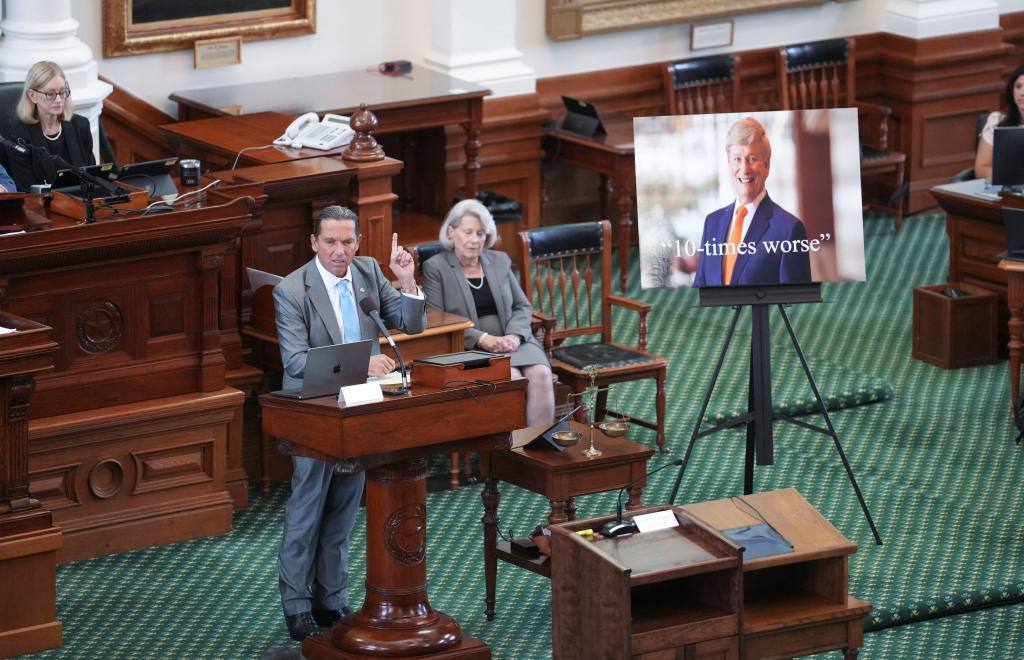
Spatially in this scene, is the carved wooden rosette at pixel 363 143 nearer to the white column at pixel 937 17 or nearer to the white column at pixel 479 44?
the white column at pixel 479 44

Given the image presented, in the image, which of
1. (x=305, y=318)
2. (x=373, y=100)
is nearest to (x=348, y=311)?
(x=305, y=318)

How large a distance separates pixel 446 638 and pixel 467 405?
31.2 inches

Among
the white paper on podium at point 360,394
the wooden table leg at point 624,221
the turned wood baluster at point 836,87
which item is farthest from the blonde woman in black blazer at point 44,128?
the turned wood baluster at point 836,87

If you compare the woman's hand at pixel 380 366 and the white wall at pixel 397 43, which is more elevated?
the white wall at pixel 397 43

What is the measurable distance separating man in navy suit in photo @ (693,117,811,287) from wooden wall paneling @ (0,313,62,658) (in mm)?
2371

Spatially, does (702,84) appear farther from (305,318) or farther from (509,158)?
(305,318)

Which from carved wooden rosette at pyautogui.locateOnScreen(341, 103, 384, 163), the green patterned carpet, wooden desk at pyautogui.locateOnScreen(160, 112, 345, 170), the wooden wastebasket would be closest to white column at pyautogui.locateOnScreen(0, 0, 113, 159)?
wooden desk at pyautogui.locateOnScreen(160, 112, 345, 170)

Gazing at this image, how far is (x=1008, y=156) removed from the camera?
9.08 metres

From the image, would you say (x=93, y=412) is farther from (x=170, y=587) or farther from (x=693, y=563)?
(x=693, y=563)

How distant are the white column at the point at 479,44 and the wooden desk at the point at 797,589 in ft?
17.0

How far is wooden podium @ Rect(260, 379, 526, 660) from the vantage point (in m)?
5.63

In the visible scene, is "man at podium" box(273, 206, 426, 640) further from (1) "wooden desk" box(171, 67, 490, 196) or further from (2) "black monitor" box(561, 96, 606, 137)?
(2) "black monitor" box(561, 96, 606, 137)

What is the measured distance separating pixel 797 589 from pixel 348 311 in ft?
6.06

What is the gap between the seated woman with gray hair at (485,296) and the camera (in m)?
7.59
